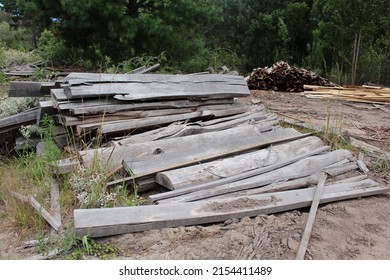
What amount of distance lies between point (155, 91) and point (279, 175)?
200 cm

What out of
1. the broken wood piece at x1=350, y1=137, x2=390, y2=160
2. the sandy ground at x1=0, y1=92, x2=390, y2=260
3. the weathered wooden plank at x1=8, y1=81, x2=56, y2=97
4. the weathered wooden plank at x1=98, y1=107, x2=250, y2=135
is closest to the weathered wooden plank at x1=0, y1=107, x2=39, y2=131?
the weathered wooden plank at x1=8, y1=81, x2=56, y2=97

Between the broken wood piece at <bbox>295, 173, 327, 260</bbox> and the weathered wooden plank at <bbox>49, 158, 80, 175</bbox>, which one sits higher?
the weathered wooden plank at <bbox>49, 158, 80, 175</bbox>

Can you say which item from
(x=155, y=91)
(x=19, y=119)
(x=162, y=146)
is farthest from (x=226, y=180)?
(x=19, y=119)

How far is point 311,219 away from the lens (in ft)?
9.27

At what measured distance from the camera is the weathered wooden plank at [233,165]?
3260 millimetres

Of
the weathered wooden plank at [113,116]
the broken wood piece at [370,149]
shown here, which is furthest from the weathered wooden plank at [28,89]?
the broken wood piece at [370,149]

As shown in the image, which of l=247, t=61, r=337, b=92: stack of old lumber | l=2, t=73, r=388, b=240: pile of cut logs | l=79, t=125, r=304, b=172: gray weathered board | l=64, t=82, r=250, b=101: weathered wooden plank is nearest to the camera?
l=2, t=73, r=388, b=240: pile of cut logs

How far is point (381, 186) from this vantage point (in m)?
3.40

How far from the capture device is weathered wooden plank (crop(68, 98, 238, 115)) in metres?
4.13

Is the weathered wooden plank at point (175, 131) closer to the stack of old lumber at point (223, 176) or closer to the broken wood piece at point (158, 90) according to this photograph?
the stack of old lumber at point (223, 176)

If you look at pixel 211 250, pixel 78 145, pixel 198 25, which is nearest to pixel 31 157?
pixel 78 145

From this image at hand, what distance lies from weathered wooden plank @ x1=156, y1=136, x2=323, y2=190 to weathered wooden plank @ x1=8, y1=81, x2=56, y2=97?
2.39 m

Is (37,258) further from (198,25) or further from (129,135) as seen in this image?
(198,25)

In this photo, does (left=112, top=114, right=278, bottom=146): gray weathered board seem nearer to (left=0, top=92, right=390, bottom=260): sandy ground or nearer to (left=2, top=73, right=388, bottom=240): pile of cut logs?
(left=2, top=73, right=388, bottom=240): pile of cut logs
